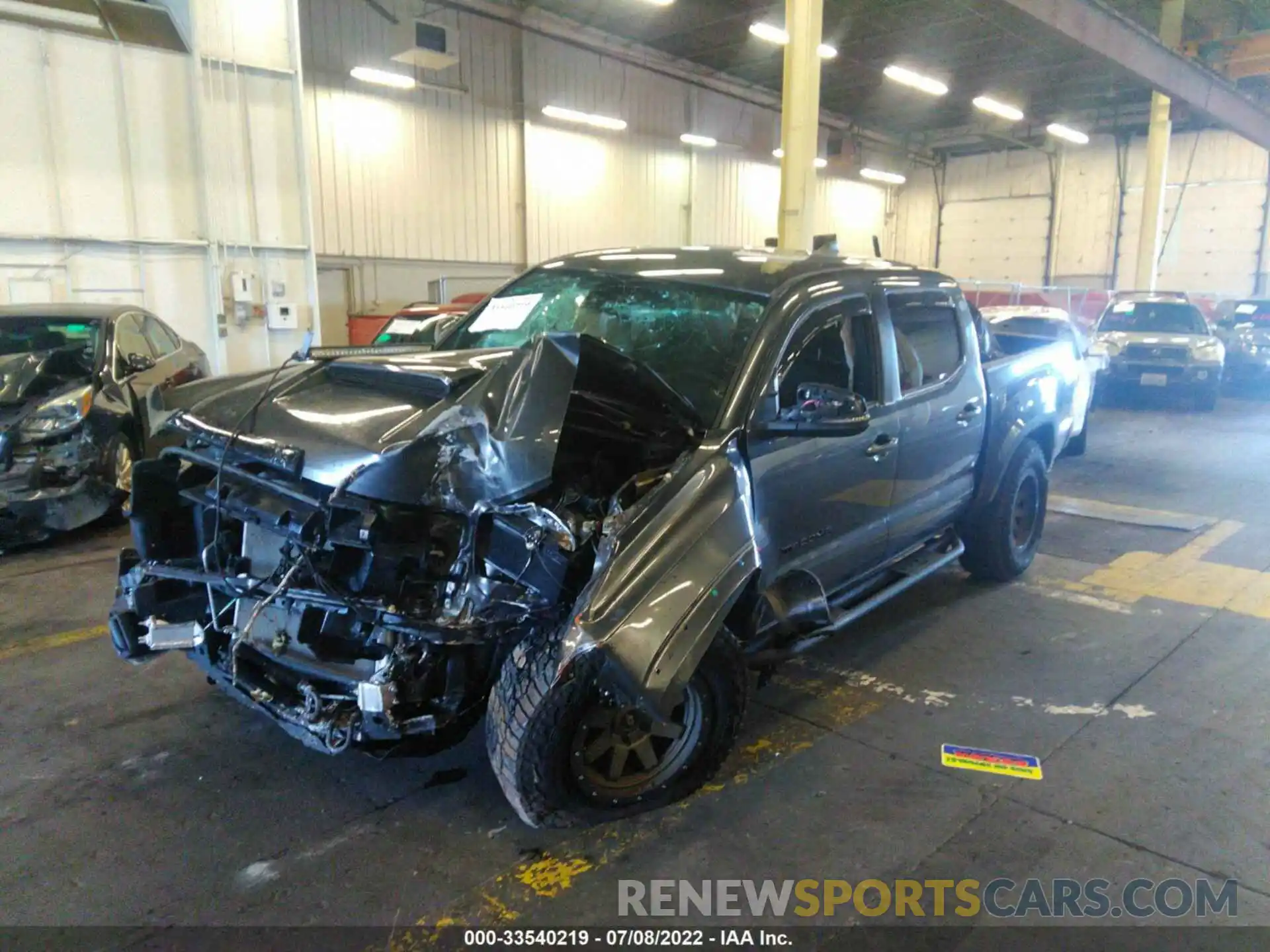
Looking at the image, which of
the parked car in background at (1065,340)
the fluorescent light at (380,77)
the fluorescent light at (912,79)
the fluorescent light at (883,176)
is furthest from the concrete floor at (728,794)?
the fluorescent light at (883,176)

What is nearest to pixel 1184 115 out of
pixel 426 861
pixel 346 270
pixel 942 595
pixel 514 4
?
pixel 514 4

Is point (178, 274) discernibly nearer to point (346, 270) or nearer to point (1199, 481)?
point (346, 270)

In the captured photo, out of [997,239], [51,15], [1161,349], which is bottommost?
[1161,349]

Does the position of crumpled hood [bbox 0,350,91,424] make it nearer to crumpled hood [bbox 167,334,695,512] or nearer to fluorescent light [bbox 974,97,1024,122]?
crumpled hood [bbox 167,334,695,512]

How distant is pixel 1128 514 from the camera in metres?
6.79

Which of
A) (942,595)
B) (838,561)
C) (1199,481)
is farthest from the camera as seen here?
(1199,481)

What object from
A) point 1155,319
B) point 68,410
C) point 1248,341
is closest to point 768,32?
point 1155,319

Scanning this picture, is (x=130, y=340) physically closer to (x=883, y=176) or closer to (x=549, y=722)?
(x=549, y=722)

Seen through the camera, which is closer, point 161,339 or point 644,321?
point 644,321

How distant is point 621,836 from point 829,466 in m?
1.52

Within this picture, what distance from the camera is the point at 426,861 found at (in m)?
2.53

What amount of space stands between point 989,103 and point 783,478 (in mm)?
18205

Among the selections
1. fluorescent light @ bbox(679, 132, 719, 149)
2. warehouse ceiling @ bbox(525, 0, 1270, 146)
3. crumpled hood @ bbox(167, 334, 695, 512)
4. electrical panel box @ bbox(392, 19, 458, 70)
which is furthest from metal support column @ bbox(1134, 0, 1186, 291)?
crumpled hood @ bbox(167, 334, 695, 512)

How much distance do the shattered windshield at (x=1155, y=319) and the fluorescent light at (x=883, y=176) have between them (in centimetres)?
1292
